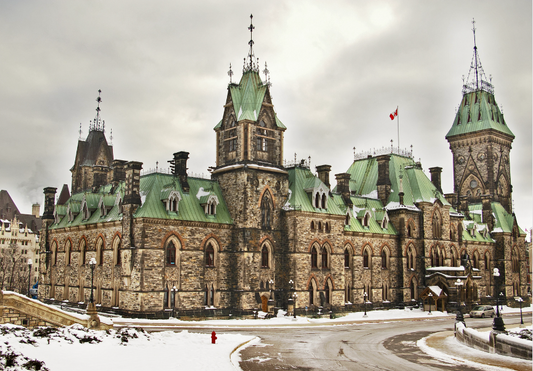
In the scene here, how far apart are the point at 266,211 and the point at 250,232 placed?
126 inches

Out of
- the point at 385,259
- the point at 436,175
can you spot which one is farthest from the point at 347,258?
the point at 436,175

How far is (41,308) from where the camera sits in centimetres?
3036

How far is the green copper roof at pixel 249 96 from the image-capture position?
53.1 meters

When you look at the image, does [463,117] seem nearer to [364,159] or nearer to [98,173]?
[364,159]

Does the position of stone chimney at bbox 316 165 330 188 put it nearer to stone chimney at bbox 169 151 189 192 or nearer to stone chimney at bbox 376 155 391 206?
stone chimney at bbox 376 155 391 206

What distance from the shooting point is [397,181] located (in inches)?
2635

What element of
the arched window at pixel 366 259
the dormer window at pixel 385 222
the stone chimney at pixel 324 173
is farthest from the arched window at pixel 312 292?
the dormer window at pixel 385 222

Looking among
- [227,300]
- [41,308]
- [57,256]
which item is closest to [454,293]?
[227,300]

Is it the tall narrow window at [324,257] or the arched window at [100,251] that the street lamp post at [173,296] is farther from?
the tall narrow window at [324,257]

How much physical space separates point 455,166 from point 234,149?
5095cm

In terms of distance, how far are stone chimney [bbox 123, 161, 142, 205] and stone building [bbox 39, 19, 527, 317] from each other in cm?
9

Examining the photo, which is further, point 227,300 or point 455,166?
point 455,166

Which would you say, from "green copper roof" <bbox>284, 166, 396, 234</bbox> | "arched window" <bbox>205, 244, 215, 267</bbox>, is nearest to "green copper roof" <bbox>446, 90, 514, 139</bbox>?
"green copper roof" <bbox>284, 166, 396, 234</bbox>

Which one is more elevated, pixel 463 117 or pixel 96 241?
pixel 463 117
